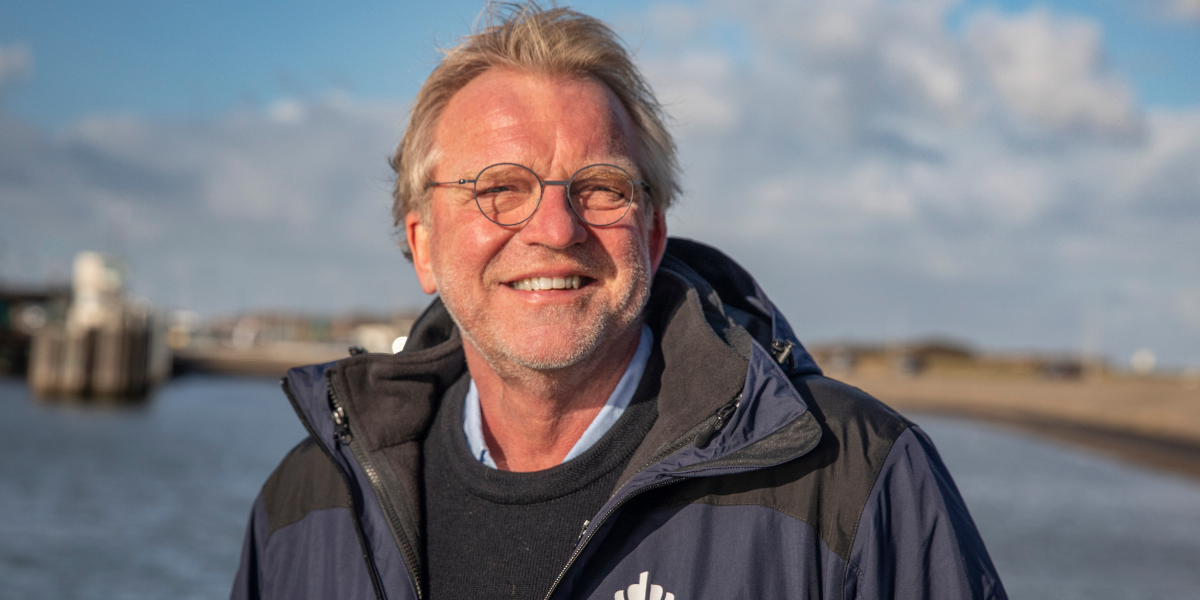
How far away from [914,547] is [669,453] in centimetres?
59

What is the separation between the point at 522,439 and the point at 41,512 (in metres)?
25.4

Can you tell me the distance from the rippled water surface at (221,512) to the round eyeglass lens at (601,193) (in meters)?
14.9

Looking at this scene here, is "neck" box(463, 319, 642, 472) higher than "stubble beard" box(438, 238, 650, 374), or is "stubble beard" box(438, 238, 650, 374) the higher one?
"stubble beard" box(438, 238, 650, 374)

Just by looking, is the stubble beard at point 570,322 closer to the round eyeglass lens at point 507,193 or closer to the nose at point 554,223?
the nose at point 554,223

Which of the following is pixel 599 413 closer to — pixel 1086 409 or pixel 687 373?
pixel 687 373

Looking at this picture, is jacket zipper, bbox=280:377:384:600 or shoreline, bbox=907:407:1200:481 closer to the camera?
jacket zipper, bbox=280:377:384:600

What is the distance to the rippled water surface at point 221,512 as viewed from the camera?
16.6 metres

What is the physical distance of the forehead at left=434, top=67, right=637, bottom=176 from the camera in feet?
8.39

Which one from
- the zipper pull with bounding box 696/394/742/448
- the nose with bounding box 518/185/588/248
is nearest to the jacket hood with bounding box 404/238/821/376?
the zipper pull with bounding box 696/394/742/448

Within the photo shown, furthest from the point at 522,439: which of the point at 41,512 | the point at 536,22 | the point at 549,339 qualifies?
the point at 41,512

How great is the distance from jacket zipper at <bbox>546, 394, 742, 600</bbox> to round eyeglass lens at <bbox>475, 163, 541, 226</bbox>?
698 millimetres

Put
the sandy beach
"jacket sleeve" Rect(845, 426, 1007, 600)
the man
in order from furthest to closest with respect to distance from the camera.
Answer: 1. the sandy beach
2. the man
3. "jacket sleeve" Rect(845, 426, 1007, 600)

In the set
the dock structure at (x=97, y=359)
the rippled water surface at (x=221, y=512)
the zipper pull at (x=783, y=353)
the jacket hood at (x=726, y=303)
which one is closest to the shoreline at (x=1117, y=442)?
the rippled water surface at (x=221, y=512)

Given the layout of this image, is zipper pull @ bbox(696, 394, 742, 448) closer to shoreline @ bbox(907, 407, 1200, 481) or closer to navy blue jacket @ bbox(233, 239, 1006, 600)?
navy blue jacket @ bbox(233, 239, 1006, 600)
